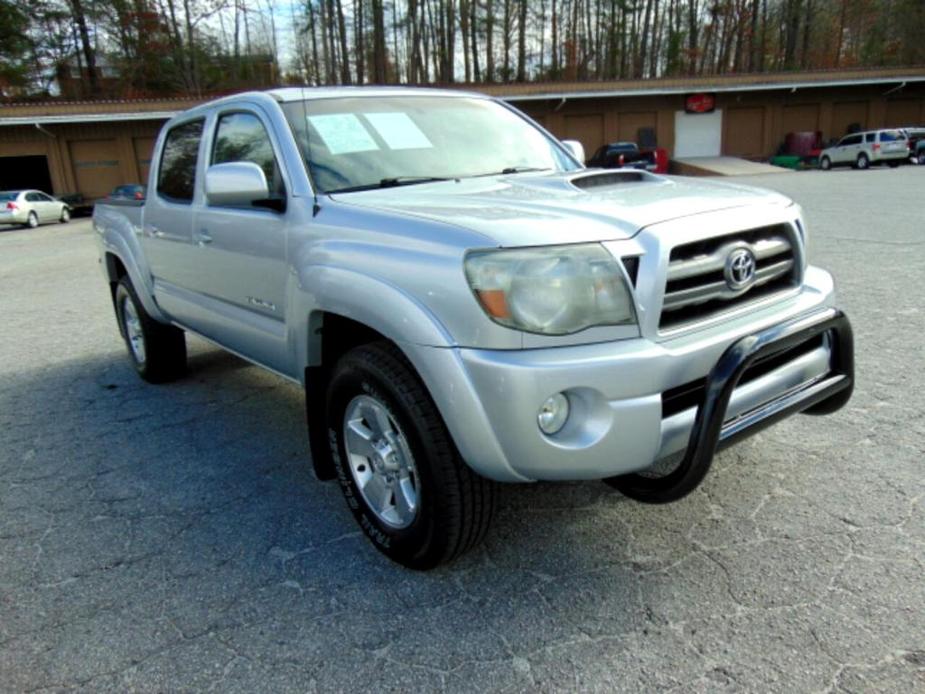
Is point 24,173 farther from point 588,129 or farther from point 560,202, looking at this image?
point 560,202

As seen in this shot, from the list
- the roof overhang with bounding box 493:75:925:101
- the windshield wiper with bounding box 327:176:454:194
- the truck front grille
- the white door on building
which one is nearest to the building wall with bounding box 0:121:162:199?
the roof overhang with bounding box 493:75:925:101

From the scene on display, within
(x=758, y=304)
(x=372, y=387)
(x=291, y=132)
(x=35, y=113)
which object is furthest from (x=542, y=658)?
(x=35, y=113)

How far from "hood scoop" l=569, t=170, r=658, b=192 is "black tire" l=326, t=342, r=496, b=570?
1148 mm

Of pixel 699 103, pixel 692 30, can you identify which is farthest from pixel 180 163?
pixel 692 30

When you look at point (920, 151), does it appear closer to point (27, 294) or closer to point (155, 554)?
point (27, 294)

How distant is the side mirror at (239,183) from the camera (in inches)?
119

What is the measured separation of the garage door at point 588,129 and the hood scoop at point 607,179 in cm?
3381

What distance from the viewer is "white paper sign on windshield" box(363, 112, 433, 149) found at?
343 cm

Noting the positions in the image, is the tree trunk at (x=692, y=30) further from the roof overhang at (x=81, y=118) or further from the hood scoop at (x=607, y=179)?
the hood scoop at (x=607, y=179)

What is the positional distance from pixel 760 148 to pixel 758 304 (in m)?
38.1

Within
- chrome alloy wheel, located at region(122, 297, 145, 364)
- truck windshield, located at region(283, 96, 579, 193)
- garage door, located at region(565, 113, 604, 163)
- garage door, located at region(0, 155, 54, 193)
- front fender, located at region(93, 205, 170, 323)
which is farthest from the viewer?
garage door, located at region(565, 113, 604, 163)

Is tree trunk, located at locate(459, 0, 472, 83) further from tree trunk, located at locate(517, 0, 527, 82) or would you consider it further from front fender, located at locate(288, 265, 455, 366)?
front fender, located at locate(288, 265, 455, 366)

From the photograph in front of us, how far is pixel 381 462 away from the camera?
8.96 ft

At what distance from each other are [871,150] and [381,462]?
108ft
